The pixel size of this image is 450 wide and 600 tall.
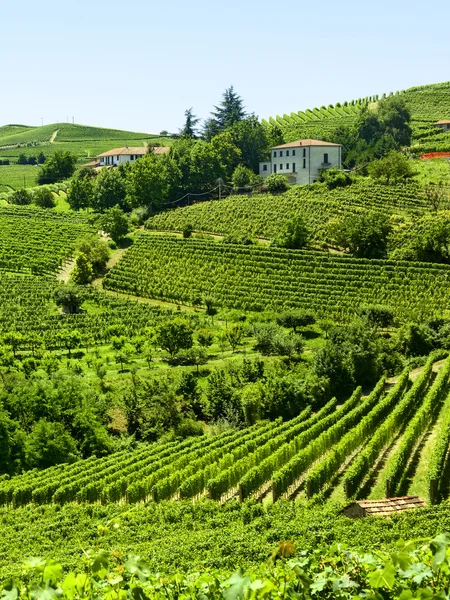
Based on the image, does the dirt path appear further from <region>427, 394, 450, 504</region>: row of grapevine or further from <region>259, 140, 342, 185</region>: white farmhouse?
<region>427, 394, 450, 504</region>: row of grapevine

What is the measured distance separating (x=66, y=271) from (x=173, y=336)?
28.3 metres

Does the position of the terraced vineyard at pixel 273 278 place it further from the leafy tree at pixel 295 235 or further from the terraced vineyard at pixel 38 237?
the terraced vineyard at pixel 38 237

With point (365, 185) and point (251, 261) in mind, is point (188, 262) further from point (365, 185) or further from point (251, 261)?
point (365, 185)

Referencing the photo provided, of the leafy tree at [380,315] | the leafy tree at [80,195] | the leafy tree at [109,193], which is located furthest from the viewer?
the leafy tree at [80,195]

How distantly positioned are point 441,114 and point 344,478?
11552 cm

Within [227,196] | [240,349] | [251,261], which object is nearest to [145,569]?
[240,349]

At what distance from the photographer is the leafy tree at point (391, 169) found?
87.4m

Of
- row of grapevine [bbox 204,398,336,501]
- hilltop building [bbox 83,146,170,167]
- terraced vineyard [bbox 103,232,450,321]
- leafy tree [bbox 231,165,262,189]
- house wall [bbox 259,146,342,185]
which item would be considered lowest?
row of grapevine [bbox 204,398,336,501]

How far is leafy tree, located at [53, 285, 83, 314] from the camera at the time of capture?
205 feet

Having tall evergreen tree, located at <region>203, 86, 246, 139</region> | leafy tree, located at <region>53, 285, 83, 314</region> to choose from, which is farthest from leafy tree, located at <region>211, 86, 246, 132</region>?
leafy tree, located at <region>53, 285, 83, 314</region>

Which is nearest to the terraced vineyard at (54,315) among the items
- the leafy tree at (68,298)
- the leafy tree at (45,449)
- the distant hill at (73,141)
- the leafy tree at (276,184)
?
the leafy tree at (68,298)

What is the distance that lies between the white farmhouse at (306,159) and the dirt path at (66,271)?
1333 inches

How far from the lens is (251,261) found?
69.9 m

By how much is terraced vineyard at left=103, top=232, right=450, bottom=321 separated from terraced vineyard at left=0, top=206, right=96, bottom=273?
7310 millimetres
